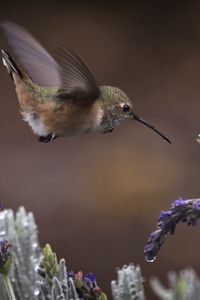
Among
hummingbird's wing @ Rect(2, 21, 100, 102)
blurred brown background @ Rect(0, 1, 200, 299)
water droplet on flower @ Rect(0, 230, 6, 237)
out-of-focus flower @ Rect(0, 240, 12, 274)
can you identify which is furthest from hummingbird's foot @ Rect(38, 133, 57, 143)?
blurred brown background @ Rect(0, 1, 200, 299)

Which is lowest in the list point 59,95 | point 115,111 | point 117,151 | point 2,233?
point 2,233

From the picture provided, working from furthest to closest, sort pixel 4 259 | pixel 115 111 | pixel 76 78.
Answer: pixel 115 111 < pixel 76 78 < pixel 4 259

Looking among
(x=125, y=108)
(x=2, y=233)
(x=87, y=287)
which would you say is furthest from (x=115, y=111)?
(x=87, y=287)

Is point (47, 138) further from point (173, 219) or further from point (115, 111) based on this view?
point (173, 219)

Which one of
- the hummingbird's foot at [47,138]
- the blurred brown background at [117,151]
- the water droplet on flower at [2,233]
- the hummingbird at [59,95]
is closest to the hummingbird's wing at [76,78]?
the hummingbird at [59,95]

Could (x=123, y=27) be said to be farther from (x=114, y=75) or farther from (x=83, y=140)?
(x=83, y=140)

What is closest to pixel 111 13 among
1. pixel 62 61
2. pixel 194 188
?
pixel 194 188

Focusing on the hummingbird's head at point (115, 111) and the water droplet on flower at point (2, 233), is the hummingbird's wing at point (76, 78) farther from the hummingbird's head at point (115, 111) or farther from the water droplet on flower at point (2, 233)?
the water droplet on flower at point (2, 233)

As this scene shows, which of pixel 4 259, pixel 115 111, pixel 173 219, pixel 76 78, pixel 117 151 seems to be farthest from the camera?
pixel 117 151

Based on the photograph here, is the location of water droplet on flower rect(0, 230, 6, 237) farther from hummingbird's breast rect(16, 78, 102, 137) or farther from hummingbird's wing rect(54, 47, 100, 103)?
hummingbird's wing rect(54, 47, 100, 103)
